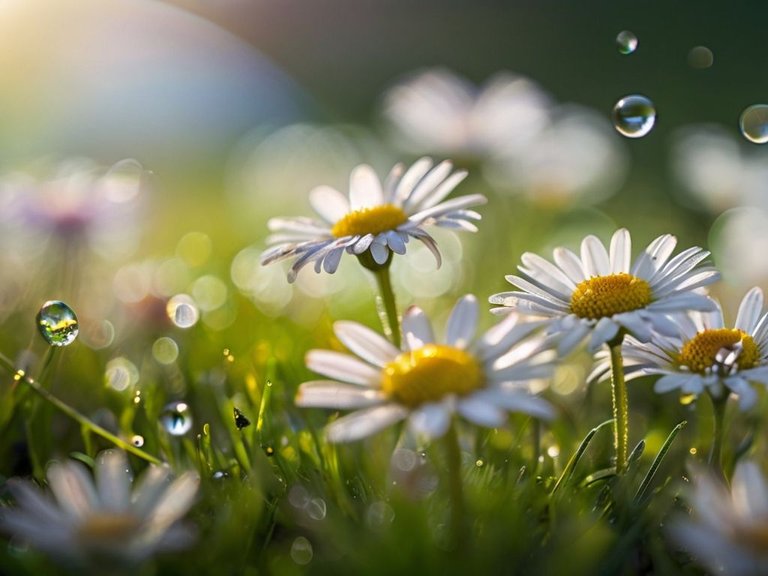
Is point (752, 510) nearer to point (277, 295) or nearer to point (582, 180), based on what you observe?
point (277, 295)

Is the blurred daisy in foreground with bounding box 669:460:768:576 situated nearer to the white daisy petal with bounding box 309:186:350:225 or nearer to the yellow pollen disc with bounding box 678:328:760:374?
the yellow pollen disc with bounding box 678:328:760:374

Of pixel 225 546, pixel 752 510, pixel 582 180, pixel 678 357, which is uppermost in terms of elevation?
pixel 582 180

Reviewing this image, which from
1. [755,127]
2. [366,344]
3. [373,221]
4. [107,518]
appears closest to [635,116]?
[755,127]

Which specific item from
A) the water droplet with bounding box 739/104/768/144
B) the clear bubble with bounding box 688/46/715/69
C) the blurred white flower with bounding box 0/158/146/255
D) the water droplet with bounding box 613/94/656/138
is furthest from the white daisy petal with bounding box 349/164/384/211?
the clear bubble with bounding box 688/46/715/69

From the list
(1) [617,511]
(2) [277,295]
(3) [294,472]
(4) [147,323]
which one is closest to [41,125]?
(2) [277,295]

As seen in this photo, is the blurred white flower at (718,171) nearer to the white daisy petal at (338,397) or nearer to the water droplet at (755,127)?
the water droplet at (755,127)

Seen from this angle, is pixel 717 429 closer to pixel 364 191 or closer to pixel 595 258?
pixel 595 258
